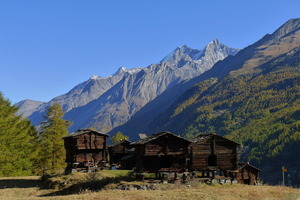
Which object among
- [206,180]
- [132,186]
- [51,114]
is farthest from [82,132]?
[206,180]

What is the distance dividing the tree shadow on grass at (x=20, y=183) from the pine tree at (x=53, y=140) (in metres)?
10.2

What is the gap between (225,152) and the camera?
152ft

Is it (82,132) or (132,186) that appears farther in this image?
(82,132)

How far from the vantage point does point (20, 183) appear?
43.7 m

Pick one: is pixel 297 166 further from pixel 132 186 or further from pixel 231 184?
pixel 132 186

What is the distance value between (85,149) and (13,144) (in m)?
11.9

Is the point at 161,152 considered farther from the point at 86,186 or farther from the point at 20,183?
the point at 20,183

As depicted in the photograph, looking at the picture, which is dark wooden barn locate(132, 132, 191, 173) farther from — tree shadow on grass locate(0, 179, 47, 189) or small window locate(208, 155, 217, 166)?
tree shadow on grass locate(0, 179, 47, 189)

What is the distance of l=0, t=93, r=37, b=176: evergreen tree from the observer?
166ft

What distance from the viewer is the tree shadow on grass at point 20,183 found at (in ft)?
137

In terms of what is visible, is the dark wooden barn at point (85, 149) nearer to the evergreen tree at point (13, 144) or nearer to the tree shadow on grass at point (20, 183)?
the evergreen tree at point (13, 144)

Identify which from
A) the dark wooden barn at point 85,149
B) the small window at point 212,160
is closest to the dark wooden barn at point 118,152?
the dark wooden barn at point 85,149

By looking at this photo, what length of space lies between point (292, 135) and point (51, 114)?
177312 mm

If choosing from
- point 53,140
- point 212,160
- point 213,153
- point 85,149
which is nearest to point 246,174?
point 212,160
